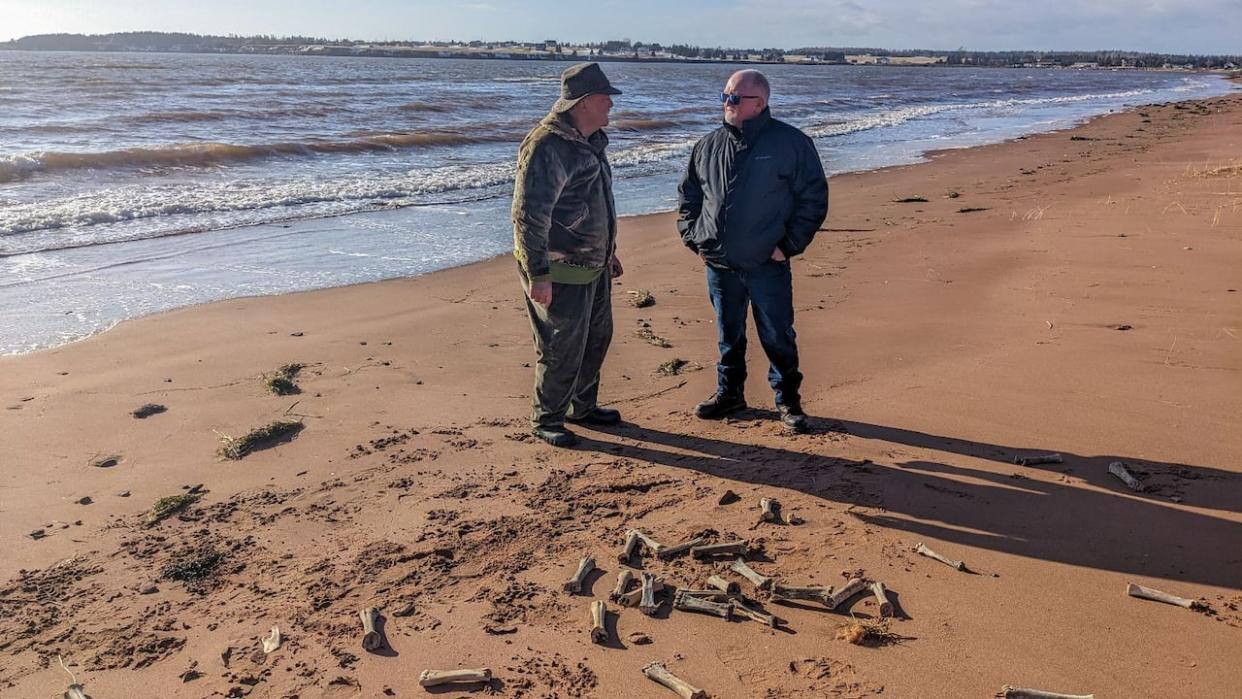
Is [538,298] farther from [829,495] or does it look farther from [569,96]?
[829,495]

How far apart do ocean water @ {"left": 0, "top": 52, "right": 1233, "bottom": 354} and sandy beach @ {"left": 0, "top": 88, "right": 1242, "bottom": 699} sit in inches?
51.4

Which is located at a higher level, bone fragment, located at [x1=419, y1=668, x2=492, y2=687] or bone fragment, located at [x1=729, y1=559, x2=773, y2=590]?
bone fragment, located at [x1=729, y1=559, x2=773, y2=590]

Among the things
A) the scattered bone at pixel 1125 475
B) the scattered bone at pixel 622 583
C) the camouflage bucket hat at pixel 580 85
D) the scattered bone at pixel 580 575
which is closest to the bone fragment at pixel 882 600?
the scattered bone at pixel 622 583

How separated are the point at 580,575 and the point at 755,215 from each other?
2322mm

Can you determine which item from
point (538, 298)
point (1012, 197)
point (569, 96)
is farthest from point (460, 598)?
point (1012, 197)

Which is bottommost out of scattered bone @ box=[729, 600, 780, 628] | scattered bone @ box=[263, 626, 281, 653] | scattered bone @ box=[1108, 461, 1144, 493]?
scattered bone @ box=[263, 626, 281, 653]

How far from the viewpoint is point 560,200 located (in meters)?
4.85

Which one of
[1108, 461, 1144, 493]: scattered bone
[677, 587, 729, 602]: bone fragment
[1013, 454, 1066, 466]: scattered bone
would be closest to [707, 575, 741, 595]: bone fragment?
[677, 587, 729, 602]: bone fragment

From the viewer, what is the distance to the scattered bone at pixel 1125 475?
14.1ft

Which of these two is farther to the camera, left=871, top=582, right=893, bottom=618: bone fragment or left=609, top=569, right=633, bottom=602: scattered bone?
left=609, top=569, right=633, bottom=602: scattered bone

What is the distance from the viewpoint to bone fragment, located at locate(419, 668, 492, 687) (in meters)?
3.00

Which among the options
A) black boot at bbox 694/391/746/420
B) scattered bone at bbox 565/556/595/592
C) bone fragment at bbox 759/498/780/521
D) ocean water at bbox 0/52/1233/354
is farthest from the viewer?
ocean water at bbox 0/52/1233/354

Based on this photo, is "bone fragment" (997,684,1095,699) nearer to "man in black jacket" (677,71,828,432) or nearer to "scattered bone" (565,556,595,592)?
"scattered bone" (565,556,595,592)

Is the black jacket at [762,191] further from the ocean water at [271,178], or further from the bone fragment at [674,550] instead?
the ocean water at [271,178]
